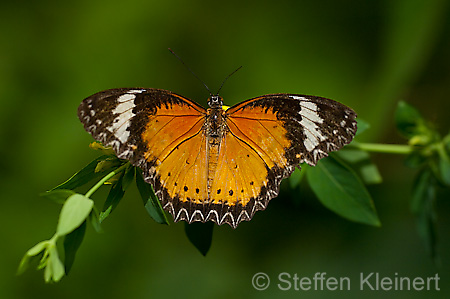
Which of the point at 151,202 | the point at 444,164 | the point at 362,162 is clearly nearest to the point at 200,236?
the point at 151,202

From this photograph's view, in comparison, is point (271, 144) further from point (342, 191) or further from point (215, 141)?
point (342, 191)

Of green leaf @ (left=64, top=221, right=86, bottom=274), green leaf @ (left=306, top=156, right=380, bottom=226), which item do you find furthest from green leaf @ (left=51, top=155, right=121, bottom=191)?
green leaf @ (left=306, top=156, right=380, bottom=226)

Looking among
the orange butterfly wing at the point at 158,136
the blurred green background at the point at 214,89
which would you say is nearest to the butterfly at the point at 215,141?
the orange butterfly wing at the point at 158,136

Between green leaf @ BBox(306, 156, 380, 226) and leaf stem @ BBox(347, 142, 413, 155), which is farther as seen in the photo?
leaf stem @ BBox(347, 142, 413, 155)

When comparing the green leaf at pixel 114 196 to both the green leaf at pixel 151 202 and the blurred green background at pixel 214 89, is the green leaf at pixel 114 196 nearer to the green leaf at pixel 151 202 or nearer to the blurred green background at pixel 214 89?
the green leaf at pixel 151 202

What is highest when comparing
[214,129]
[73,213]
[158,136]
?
[214,129]

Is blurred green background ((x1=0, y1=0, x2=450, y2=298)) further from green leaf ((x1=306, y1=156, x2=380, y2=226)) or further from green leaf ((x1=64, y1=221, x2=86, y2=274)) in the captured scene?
green leaf ((x1=64, y1=221, x2=86, y2=274))
